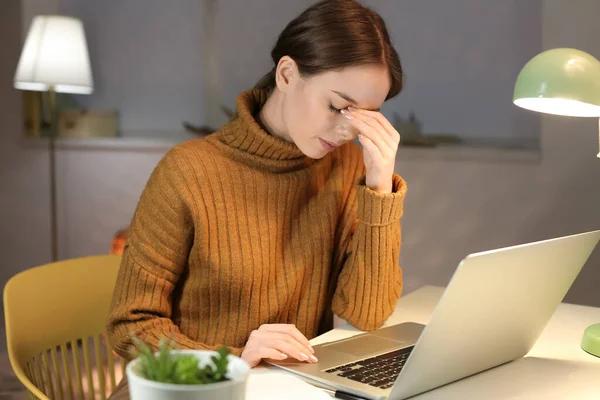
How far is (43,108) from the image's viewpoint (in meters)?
3.57

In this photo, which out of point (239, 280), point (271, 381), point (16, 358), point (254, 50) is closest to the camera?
point (271, 381)

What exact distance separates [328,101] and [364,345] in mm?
420

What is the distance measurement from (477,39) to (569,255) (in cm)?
176

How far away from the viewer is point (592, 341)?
1171mm

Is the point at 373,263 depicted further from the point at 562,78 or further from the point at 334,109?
the point at 562,78

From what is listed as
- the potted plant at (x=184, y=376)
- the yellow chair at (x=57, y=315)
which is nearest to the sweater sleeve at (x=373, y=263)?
the yellow chair at (x=57, y=315)

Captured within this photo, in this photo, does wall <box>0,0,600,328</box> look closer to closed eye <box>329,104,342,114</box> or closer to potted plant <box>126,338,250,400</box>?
closed eye <box>329,104,342,114</box>

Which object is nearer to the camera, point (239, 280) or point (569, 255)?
point (569, 255)

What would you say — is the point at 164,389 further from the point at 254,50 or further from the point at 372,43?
the point at 254,50

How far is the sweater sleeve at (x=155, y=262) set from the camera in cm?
123

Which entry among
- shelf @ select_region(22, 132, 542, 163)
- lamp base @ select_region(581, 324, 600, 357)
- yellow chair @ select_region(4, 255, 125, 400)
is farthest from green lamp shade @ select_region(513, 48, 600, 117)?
shelf @ select_region(22, 132, 542, 163)

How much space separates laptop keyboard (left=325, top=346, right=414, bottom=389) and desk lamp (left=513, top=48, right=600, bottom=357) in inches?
13.3

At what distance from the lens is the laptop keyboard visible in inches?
38.5

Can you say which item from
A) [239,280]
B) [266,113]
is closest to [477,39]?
[266,113]
